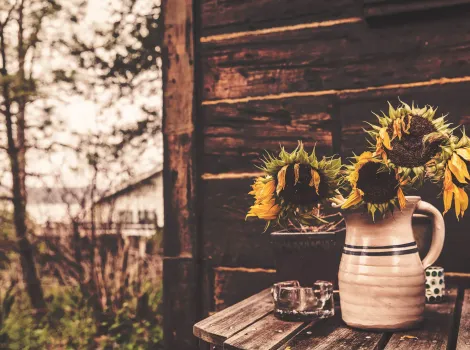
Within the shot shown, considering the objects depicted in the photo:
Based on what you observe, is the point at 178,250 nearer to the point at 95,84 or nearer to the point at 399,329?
the point at 399,329

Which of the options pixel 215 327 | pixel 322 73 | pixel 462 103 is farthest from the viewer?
pixel 322 73

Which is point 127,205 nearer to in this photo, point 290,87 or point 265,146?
point 265,146

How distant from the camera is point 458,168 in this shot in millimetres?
1087

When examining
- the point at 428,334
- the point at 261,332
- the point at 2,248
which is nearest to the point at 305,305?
the point at 261,332

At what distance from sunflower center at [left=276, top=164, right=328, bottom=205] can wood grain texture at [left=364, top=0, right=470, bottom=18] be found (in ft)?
3.31

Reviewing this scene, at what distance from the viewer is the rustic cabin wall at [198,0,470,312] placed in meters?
1.94

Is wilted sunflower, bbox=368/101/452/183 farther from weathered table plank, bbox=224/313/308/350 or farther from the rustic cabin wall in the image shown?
the rustic cabin wall

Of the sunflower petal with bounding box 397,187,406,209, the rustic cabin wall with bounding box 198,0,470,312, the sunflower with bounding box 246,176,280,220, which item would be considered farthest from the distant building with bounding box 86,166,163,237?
the sunflower petal with bounding box 397,187,406,209

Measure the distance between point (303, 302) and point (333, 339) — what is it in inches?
7.4

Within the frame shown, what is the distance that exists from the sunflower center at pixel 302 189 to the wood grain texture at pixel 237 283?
956mm

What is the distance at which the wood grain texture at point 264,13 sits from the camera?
209cm

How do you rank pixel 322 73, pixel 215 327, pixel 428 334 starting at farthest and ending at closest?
pixel 322 73 < pixel 215 327 < pixel 428 334

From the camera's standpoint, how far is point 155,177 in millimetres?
4273

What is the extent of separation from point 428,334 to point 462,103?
1.04 m
